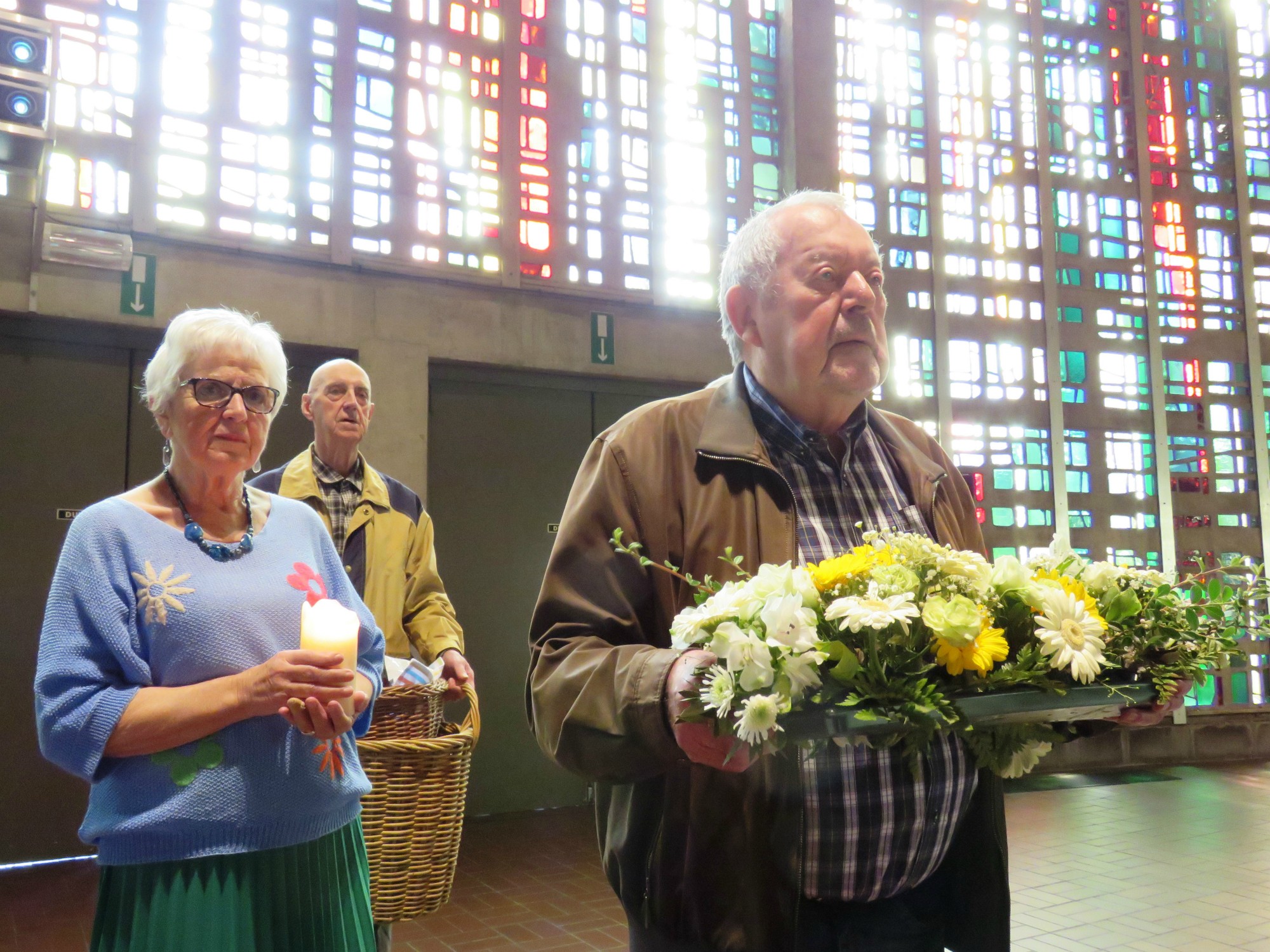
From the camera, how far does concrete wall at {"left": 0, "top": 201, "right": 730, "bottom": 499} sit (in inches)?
226

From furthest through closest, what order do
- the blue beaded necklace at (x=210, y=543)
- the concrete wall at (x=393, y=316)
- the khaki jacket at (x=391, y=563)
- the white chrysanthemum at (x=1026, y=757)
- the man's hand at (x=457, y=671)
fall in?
the concrete wall at (x=393, y=316), the khaki jacket at (x=391, y=563), the man's hand at (x=457, y=671), the blue beaded necklace at (x=210, y=543), the white chrysanthemum at (x=1026, y=757)

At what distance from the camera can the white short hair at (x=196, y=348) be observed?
6.87ft

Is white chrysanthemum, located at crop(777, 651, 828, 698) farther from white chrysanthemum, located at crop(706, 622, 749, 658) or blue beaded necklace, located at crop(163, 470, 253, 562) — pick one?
blue beaded necklace, located at crop(163, 470, 253, 562)

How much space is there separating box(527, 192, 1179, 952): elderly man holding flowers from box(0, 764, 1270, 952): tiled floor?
286 centimetres

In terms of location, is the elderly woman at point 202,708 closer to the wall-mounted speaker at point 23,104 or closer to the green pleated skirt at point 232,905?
the green pleated skirt at point 232,905

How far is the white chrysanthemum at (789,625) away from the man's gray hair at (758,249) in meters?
0.89

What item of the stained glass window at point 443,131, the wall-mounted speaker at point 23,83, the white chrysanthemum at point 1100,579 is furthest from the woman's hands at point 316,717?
the stained glass window at point 443,131

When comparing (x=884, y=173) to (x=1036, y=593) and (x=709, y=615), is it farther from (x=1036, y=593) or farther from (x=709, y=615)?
(x=709, y=615)

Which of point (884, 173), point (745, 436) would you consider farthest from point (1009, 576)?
point (884, 173)

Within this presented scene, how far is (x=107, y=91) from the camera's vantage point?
19.5 feet

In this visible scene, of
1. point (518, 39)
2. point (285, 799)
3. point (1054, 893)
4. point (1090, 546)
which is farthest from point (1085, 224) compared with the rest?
point (285, 799)

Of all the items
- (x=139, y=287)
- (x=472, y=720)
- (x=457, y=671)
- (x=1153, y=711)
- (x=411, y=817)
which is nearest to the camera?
(x=1153, y=711)

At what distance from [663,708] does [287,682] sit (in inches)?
28.9

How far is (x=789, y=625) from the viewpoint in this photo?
1.36 meters
